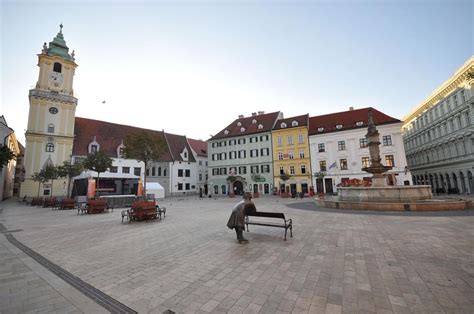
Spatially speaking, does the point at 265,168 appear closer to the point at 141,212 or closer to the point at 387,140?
the point at 387,140

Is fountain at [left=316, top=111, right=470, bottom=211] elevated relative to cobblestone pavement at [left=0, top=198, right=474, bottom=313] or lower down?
elevated

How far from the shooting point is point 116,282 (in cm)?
428

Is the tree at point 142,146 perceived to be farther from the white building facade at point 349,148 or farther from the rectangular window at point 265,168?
the rectangular window at point 265,168

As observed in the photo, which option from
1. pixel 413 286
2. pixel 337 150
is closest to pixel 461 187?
pixel 337 150

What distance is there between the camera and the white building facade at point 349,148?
32.5 meters

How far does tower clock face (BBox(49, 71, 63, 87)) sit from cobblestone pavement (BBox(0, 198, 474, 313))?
135 ft

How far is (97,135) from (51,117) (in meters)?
7.27

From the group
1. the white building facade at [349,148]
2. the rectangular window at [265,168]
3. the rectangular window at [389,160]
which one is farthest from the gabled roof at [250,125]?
the rectangular window at [389,160]

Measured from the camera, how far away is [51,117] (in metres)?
35.9

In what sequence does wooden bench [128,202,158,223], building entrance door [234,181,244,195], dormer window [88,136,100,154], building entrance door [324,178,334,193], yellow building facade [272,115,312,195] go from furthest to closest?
building entrance door [234,181,244,195] → yellow building facade [272,115,312,195] → dormer window [88,136,100,154] → building entrance door [324,178,334,193] → wooden bench [128,202,158,223]

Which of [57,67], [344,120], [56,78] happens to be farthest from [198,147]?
[344,120]

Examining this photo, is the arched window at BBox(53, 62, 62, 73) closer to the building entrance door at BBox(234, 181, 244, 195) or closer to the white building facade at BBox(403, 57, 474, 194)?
the building entrance door at BBox(234, 181, 244, 195)

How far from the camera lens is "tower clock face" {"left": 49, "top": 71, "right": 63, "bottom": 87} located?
3711 cm

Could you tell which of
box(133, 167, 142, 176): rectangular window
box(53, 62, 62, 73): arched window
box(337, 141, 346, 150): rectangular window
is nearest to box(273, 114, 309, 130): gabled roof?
box(337, 141, 346, 150): rectangular window
